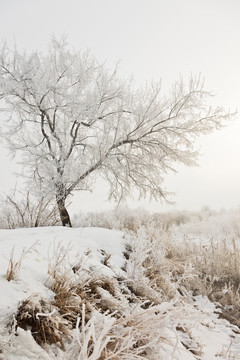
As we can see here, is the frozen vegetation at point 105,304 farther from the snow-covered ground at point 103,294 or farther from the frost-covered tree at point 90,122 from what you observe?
the frost-covered tree at point 90,122

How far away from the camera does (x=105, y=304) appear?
2.01 metres

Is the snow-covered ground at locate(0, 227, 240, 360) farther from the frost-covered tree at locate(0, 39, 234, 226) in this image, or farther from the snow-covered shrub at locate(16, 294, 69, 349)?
the frost-covered tree at locate(0, 39, 234, 226)

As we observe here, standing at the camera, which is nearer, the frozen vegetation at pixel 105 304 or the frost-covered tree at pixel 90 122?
the frozen vegetation at pixel 105 304

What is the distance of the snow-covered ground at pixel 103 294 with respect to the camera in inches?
49.3

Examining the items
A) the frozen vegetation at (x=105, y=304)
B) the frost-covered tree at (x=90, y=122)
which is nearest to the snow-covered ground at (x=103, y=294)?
the frozen vegetation at (x=105, y=304)

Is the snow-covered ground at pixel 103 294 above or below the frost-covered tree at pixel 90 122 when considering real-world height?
below

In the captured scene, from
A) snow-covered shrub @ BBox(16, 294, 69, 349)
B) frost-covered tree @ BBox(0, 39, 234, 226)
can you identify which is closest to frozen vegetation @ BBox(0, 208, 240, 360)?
snow-covered shrub @ BBox(16, 294, 69, 349)

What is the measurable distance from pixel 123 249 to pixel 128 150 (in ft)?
29.5

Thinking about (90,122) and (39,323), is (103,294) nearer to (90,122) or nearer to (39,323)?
(39,323)

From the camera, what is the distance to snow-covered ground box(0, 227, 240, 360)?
125 cm

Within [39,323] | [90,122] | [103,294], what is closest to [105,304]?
[103,294]

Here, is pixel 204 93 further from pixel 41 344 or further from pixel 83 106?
pixel 41 344

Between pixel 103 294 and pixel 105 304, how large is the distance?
11 centimetres

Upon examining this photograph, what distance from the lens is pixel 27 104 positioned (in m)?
12.1
